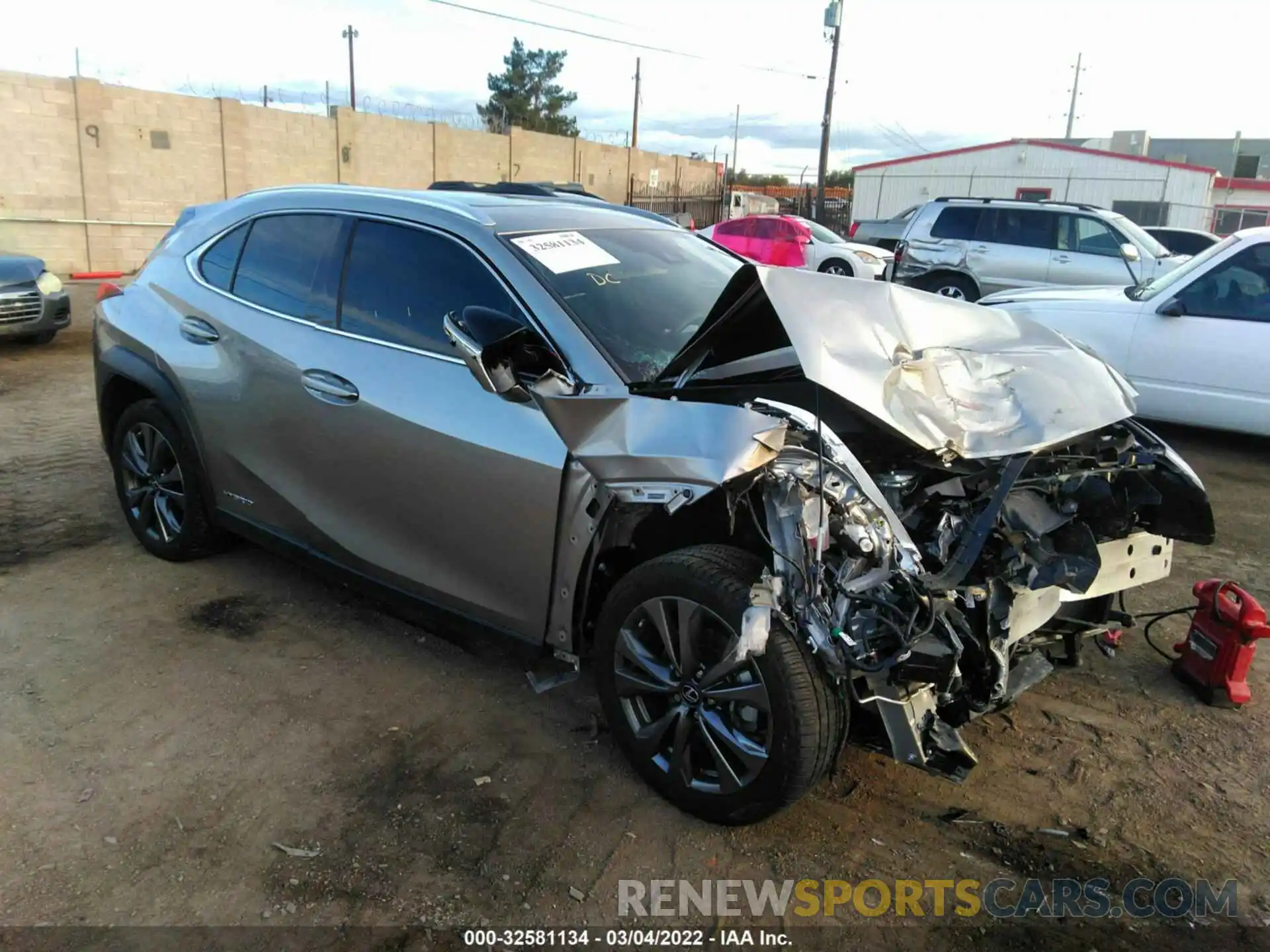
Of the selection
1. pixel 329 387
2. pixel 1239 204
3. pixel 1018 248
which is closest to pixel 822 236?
pixel 1018 248

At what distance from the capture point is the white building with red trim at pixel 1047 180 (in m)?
31.4

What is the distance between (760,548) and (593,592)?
61cm

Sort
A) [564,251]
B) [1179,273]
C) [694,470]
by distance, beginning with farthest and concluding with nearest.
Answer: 1. [1179,273]
2. [564,251]
3. [694,470]

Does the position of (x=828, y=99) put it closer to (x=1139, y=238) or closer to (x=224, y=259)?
(x=1139, y=238)

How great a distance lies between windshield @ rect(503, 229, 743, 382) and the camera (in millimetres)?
3213

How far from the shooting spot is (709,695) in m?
2.75

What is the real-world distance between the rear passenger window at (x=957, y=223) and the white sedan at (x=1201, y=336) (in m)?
6.91

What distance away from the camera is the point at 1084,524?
9.69 feet

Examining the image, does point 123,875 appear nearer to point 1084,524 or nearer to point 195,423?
point 195,423

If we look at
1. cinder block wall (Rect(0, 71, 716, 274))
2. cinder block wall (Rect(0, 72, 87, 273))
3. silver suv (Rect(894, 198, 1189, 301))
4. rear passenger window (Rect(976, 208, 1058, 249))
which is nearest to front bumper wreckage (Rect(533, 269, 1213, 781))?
silver suv (Rect(894, 198, 1189, 301))

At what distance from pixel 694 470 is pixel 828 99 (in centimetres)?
3120

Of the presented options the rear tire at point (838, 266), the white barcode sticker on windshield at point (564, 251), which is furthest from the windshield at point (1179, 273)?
the rear tire at point (838, 266)

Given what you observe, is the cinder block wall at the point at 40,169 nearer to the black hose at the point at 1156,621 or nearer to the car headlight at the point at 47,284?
the car headlight at the point at 47,284

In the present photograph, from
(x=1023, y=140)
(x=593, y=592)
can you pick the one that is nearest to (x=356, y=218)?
(x=593, y=592)
